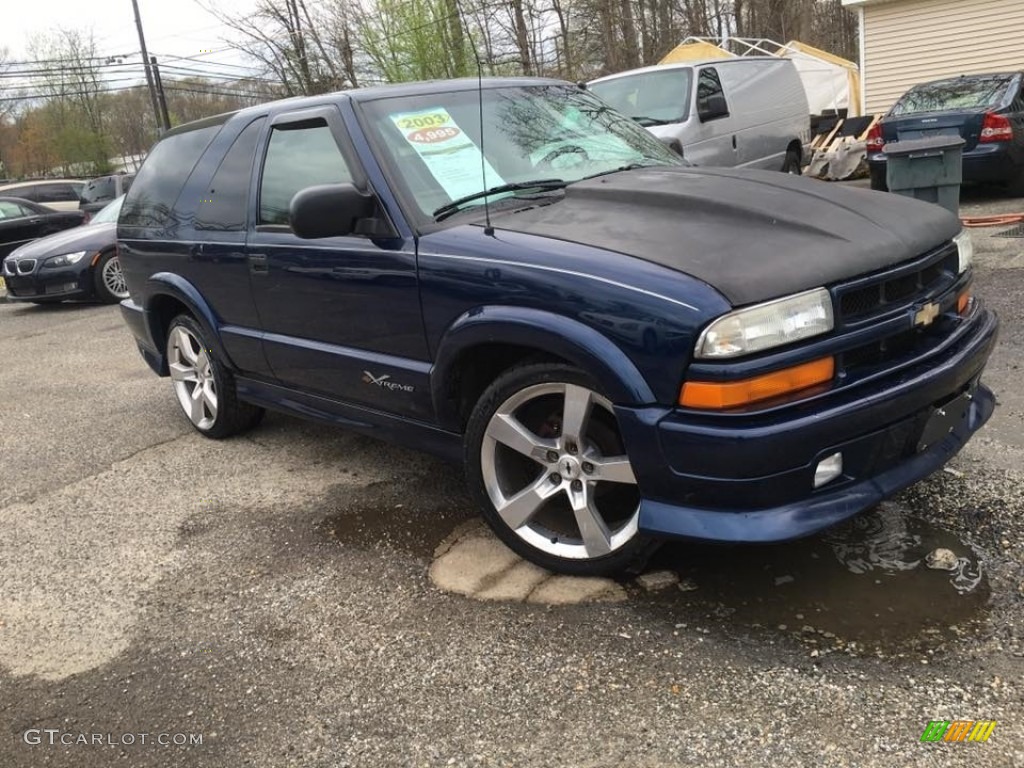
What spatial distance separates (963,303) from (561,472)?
161 centimetres

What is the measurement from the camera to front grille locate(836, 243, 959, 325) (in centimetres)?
259

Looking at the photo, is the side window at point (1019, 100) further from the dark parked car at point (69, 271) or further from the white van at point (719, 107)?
the dark parked car at point (69, 271)

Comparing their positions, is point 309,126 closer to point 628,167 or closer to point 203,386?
point 628,167

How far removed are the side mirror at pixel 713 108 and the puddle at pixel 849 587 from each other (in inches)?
246

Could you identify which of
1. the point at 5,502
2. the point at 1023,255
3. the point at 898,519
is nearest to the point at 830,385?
the point at 898,519

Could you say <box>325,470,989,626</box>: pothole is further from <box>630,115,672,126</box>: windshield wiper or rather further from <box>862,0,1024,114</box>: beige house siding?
<box>862,0,1024,114</box>: beige house siding

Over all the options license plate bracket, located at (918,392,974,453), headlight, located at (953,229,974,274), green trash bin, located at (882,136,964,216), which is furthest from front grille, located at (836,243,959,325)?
green trash bin, located at (882,136,964,216)

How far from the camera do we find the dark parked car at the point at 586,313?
2.51m

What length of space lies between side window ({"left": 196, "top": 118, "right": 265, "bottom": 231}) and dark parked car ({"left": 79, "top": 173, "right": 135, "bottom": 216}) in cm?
1218

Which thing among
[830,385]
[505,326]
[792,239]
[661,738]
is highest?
[792,239]

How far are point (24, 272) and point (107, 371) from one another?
483cm

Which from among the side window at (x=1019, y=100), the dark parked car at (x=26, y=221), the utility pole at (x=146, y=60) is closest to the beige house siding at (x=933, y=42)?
the side window at (x=1019, y=100)

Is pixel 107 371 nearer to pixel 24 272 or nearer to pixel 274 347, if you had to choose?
pixel 274 347

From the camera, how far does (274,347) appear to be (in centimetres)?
409
